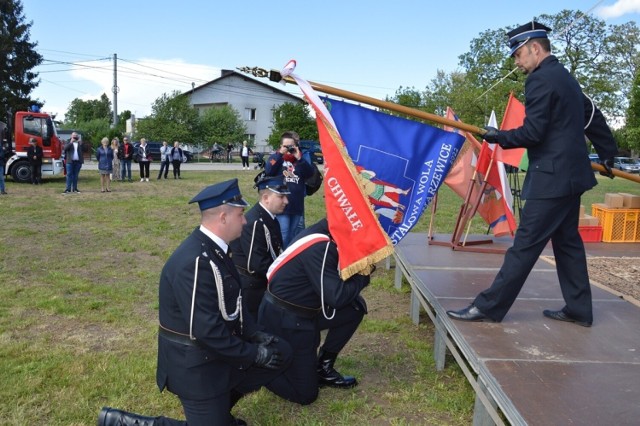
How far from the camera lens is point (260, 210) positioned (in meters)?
4.64

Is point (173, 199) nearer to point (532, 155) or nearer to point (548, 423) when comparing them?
point (532, 155)

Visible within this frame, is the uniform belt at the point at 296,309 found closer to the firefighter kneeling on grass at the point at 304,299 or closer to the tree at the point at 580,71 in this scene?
the firefighter kneeling on grass at the point at 304,299

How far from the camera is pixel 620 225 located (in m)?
8.06

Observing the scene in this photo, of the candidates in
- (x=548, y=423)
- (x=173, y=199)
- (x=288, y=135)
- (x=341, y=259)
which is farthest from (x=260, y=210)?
(x=173, y=199)

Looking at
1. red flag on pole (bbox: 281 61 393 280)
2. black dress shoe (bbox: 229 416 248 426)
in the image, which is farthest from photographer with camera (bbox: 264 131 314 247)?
black dress shoe (bbox: 229 416 248 426)

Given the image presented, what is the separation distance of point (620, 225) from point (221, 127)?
1650 inches

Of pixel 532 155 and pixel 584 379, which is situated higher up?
pixel 532 155

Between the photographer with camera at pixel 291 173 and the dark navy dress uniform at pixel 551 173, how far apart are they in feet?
10.3

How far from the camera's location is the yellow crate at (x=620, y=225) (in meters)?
7.95

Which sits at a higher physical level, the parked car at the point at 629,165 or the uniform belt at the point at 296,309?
the parked car at the point at 629,165

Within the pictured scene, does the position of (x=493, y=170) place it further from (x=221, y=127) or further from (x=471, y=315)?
(x=221, y=127)

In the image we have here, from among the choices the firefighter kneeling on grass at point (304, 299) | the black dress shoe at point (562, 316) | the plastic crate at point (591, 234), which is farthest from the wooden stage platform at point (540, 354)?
the plastic crate at point (591, 234)

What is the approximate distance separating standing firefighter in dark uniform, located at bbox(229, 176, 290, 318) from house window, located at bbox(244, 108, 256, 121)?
5735 centimetres

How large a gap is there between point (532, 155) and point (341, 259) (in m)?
1.55
